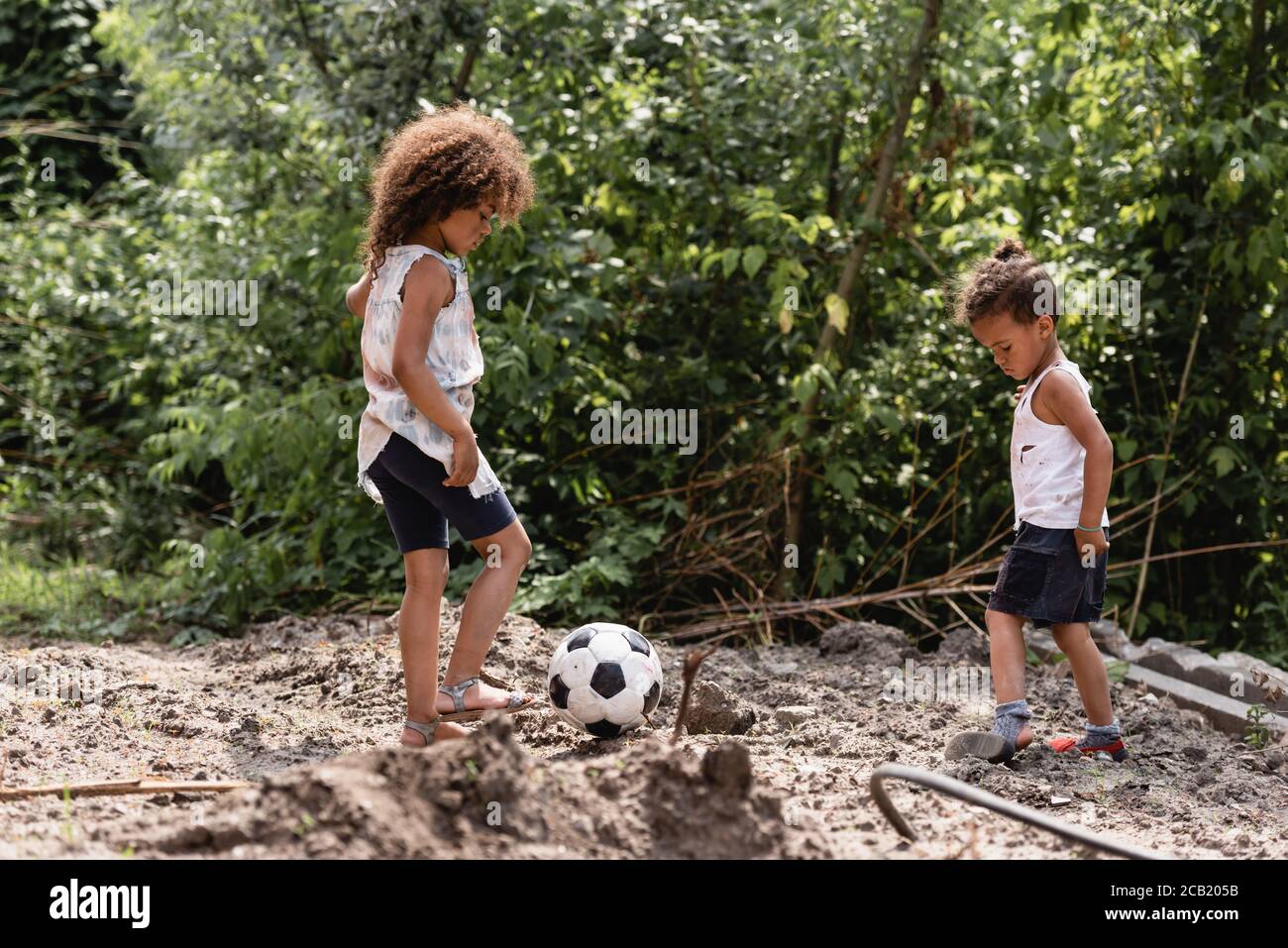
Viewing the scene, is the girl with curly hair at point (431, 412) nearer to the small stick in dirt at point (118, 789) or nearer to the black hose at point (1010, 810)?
the small stick in dirt at point (118, 789)

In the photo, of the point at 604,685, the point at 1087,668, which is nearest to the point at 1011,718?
the point at 1087,668

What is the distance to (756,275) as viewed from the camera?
20.1 ft

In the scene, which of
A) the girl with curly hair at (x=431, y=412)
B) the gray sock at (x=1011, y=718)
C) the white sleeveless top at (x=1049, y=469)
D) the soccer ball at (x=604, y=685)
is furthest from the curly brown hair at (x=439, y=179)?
the gray sock at (x=1011, y=718)

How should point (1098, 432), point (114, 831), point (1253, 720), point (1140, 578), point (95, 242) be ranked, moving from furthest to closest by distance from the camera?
point (95, 242) < point (1140, 578) < point (1253, 720) < point (1098, 432) < point (114, 831)

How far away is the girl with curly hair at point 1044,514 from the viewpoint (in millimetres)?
3691

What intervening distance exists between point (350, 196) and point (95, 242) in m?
3.61

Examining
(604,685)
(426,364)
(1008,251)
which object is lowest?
(604,685)

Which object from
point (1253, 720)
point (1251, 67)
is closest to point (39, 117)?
point (1251, 67)

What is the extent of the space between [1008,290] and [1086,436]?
490 mm

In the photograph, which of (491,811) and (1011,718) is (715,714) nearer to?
(1011,718)

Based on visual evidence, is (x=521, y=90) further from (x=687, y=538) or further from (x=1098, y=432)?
(x=1098, y=432)

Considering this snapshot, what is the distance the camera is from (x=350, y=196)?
20.3 ft

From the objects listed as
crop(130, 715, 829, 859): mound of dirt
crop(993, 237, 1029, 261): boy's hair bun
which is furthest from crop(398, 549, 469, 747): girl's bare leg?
crop(993, 237, 1029, 261): boy's hair bun

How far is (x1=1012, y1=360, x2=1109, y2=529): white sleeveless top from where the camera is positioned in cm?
375
